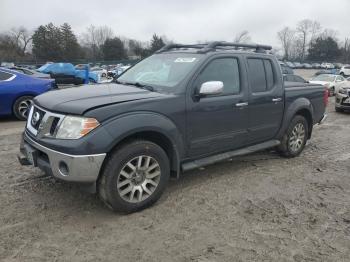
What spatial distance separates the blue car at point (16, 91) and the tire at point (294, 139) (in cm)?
679

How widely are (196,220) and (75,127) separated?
5.20 ft

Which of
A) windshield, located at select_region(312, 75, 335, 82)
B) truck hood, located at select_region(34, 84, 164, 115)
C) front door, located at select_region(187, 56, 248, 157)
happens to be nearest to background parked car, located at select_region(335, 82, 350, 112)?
windshield, located at select_region(312, 75, 335, 82)

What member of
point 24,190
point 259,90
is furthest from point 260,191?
point 24,190

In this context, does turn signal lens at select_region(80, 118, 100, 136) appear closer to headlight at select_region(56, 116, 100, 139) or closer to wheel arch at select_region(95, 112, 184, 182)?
headlight at select_region(56, 116, 100, 139)

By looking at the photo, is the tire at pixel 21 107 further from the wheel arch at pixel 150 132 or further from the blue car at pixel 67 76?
the blue car at pixel 67 76

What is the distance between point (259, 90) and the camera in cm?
564

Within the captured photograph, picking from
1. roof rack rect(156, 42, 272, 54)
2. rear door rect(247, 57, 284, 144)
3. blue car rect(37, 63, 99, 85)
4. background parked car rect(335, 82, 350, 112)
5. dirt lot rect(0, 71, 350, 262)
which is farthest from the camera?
blue car rect(37, 63, 99, 85)

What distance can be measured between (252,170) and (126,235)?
2.72 m

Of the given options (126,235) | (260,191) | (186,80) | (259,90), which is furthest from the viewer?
(259,90)

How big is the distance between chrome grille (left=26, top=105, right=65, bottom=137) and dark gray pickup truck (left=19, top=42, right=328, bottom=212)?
0.04 ft

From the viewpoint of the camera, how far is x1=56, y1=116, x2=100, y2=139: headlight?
3812 mm

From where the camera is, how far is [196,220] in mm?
4121

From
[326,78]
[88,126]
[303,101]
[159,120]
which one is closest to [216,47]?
[159,120]

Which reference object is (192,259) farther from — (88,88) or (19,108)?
(19,108)
